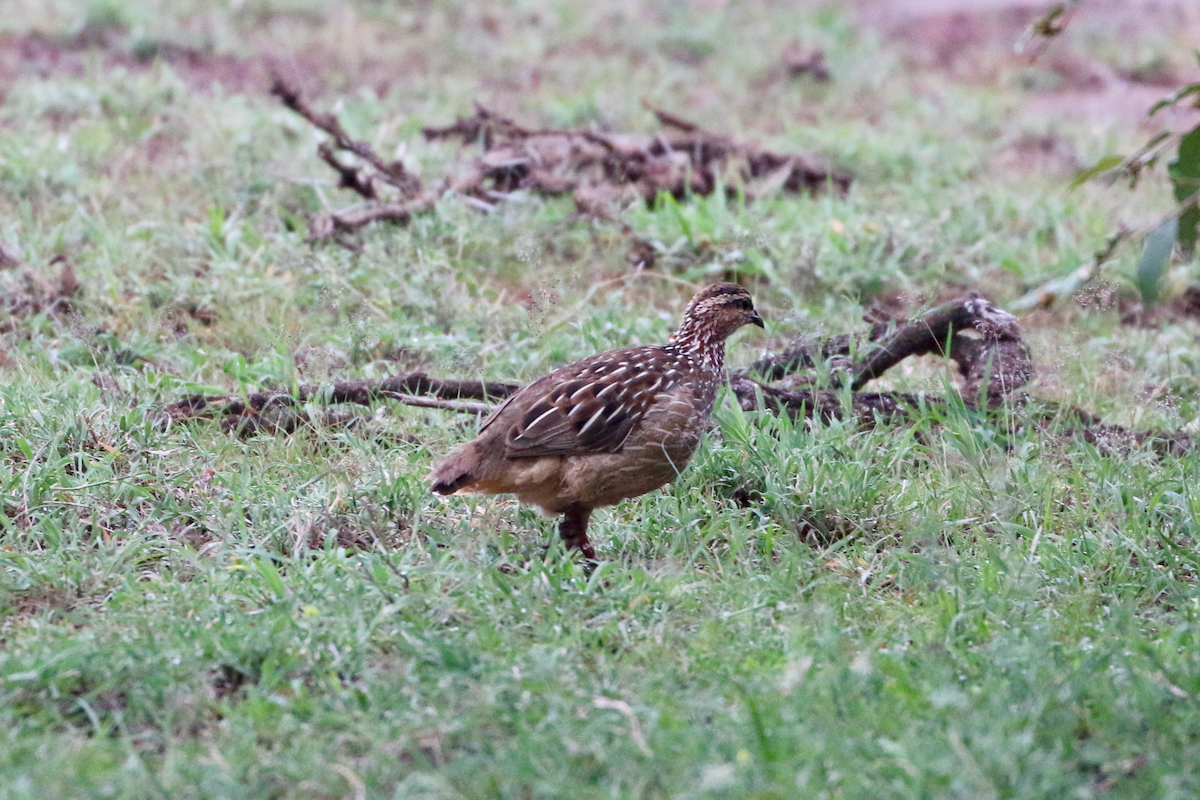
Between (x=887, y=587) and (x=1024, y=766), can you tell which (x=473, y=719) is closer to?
(x=1024, y=766)

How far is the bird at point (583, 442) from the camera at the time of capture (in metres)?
4.77

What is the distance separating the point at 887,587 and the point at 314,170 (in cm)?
514

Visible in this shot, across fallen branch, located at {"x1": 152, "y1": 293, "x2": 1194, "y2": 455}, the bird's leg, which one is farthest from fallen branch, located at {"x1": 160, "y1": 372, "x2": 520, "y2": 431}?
the bird's leg

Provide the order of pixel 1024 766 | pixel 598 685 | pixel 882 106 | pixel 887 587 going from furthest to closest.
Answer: pixel 882 106, pixel 887 587, pixel 598 685, pixel 1024 766

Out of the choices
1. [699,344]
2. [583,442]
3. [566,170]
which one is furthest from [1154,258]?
[566,170]

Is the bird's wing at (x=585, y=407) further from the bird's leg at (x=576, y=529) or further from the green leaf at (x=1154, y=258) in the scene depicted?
the green leaf at (x=1154, y=258)

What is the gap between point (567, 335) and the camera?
267 inches

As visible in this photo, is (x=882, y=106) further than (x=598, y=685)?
Yes

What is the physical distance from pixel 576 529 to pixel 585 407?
0.42 m

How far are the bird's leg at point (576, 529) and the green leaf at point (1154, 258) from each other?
87.8 inches

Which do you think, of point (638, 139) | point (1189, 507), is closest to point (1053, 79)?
point (638, 139)

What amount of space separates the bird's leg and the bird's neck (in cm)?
89

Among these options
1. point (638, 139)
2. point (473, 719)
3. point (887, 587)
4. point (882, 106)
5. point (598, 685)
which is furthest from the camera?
point (882, 106)

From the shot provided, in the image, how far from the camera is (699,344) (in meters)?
5.48
